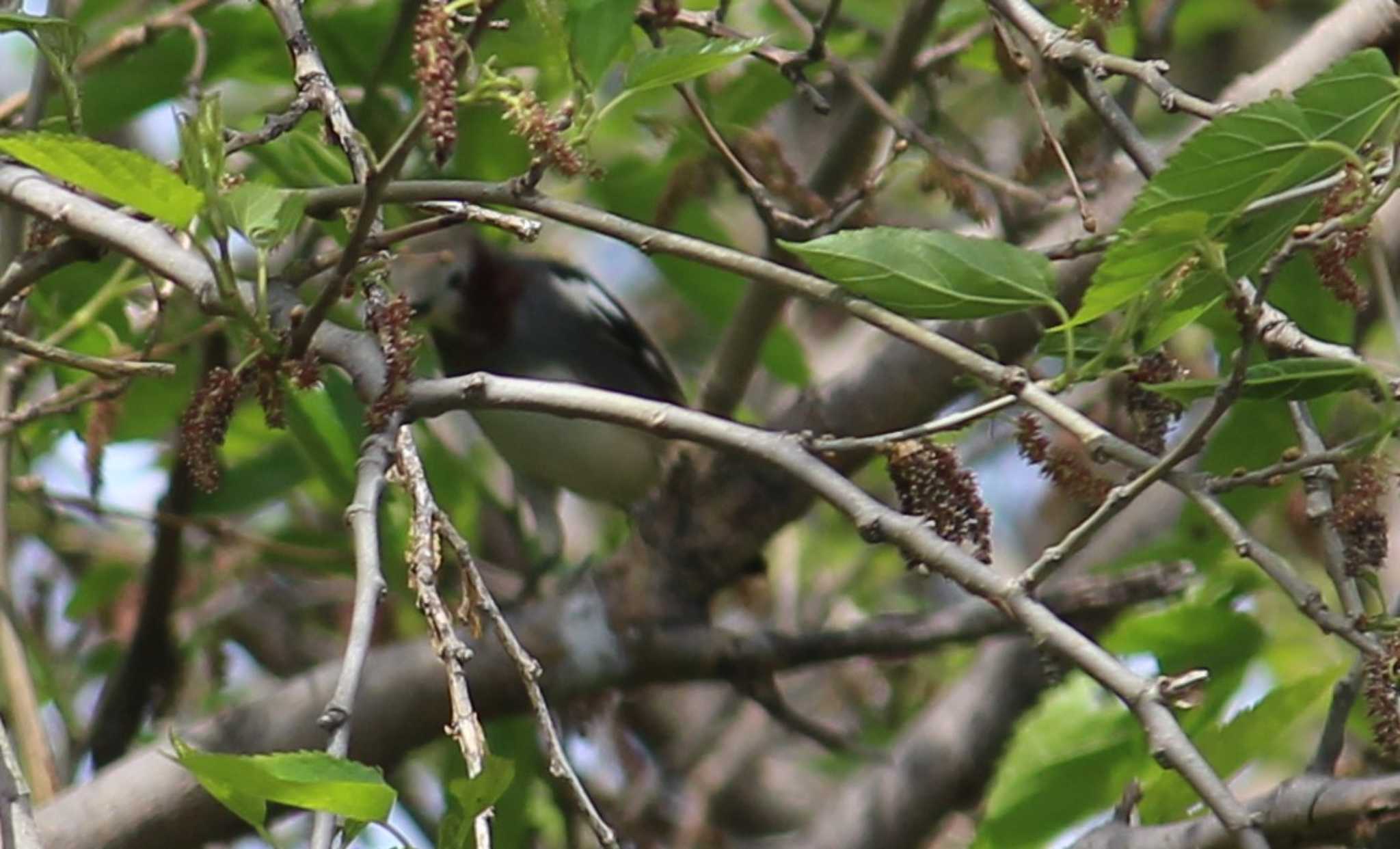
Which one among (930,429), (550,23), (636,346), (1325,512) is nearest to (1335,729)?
(1325,512)

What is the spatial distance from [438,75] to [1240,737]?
1.26 meters

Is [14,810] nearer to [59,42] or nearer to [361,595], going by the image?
[361,595]

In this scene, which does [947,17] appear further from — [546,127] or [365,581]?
[365,581]

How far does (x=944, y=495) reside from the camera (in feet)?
5.04

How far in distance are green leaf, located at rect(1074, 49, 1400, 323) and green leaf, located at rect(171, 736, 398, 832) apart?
625 millimetres

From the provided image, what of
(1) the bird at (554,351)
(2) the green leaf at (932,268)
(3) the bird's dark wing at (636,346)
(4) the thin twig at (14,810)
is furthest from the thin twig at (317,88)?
(3) the bird's dark wing at (636,346)

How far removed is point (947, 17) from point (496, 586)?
5.44ft

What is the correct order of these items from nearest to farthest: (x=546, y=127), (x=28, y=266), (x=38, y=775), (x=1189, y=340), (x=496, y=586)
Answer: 1. (x=546, y=127)
2. (x=28, y=266)
3. (x=38, y=775)
4. (x=496, y=586)
5. (x=1189, y=340)

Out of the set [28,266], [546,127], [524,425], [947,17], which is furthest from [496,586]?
[546,127]

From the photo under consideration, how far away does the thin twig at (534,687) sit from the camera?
1.29 metres

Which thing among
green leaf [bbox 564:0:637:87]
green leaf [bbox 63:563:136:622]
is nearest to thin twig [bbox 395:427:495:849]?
green leaf [bbox 564:0:637:87]

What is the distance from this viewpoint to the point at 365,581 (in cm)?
132

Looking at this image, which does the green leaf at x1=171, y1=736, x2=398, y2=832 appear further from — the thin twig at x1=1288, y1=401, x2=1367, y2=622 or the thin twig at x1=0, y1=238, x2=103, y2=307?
the thin twig at x1=1288, y1=401, x2=1367, y2=622

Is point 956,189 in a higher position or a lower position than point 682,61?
lower
